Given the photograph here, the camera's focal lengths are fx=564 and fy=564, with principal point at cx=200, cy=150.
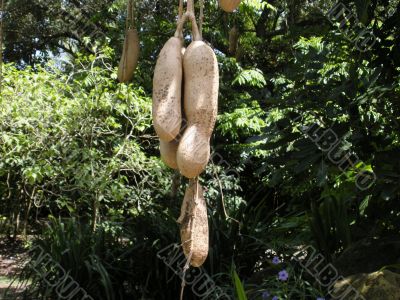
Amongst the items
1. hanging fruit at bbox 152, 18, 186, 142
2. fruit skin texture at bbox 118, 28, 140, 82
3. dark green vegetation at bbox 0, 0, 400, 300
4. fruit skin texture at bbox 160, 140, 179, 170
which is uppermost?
dark green vegetation at bbox 0, 0, 400, 300

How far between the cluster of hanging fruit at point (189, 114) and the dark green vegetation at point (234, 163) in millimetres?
218

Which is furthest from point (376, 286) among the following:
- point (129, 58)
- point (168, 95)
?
point (168, 95)

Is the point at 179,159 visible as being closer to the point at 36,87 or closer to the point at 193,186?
the point at 193,186

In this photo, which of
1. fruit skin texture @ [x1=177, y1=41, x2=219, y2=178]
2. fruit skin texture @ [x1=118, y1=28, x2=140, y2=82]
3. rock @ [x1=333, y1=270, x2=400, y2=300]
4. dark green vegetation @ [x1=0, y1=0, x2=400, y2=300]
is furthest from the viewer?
dark green vegetation @ [x1=0, y1=0, x2=400, y2=300]

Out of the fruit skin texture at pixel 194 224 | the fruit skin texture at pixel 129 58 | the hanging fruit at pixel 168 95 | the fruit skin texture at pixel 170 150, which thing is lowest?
the fruit skin texture at pixel 194 224

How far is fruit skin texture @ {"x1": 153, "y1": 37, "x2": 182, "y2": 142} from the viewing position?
87 cm

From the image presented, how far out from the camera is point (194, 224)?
3.01ft

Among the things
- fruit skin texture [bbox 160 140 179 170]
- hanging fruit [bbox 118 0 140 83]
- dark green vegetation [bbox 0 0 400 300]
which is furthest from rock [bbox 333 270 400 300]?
fruit skin texture [bbox 160 140 179 170]

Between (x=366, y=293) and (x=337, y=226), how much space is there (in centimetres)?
122

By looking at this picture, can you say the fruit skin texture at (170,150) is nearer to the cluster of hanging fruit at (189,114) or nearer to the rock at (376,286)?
the cluster of hanging fruit at (189,114)

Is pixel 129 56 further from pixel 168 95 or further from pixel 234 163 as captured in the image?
pixel 234 163

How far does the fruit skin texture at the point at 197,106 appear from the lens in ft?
2.82

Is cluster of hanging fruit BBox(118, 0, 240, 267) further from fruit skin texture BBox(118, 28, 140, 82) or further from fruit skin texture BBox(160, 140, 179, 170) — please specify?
fruit skin texture BBox(118, 28, 140, 82)

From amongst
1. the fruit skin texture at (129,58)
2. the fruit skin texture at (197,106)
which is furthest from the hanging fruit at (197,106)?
the fruit skin texture at (129,58)
